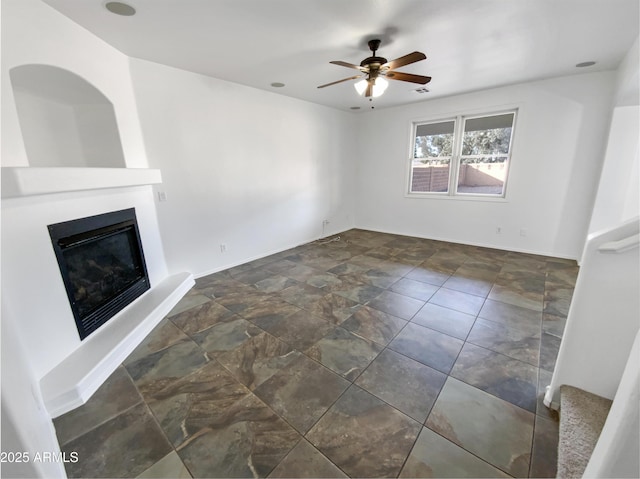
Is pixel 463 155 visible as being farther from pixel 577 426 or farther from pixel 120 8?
pixel 120 8

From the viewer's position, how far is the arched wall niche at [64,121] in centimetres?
219

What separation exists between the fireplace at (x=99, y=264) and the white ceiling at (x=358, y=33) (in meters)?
1.62

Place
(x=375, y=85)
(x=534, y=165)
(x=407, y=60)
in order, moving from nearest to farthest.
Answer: (x=407, y=60) < (x=375, y=85) < (x=534, y=165)

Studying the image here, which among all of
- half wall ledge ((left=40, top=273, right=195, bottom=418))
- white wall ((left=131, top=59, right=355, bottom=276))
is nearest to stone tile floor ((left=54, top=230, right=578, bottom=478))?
half wall ledge ((left=40, top=273, right=195, bottom=418))

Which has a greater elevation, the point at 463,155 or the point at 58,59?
the point at 58,59

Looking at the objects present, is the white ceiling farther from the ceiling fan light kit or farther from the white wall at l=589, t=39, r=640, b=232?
the white wall at l=589, t=39, r=640, b=232

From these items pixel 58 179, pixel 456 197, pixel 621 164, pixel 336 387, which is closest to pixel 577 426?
pixel 336 387

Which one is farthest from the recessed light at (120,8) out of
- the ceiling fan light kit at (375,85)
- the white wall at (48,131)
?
the ceiling fan light kit at (375,85)

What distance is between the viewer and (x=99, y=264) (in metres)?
2.40

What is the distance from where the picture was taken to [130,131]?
275 cm

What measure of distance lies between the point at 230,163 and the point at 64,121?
1709mm

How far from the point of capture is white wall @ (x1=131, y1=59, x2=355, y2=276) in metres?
3.11

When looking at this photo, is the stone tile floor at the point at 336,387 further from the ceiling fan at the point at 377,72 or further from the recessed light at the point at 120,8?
the recessed light at the point at 120,8

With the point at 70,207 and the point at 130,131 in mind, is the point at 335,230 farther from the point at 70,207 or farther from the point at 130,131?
the point at 70,207
